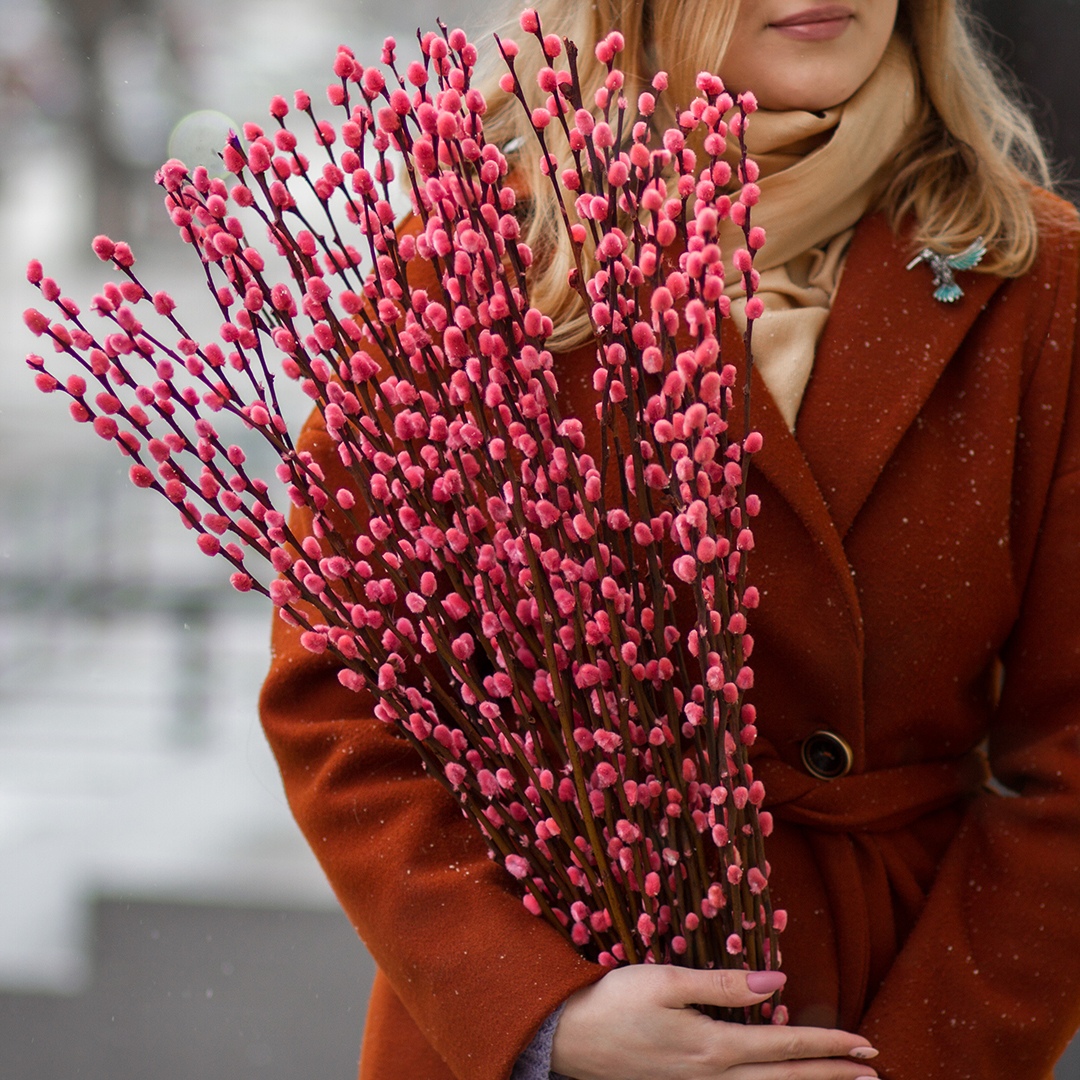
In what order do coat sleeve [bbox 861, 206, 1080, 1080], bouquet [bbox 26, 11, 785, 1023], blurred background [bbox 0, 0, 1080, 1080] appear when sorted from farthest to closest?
blurred background [bbox 0, 0, 1080, 1080] → coat sleeve [bbox 861, 206, 1080, 1080] → bouquet [bbox 26, 11, 785, 1023]

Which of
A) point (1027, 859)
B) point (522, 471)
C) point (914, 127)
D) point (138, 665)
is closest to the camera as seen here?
point (522, 471)

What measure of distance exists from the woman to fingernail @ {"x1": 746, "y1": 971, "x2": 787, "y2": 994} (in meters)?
0.11

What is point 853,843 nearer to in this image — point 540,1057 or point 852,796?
point 852,796

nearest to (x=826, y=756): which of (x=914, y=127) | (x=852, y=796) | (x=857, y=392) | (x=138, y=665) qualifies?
(x=852, y=796)

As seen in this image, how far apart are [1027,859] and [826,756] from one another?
0.51 feet

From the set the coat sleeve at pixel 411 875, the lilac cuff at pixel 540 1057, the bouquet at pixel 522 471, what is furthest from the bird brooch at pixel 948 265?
the lilac cuff at pixel 540 1057

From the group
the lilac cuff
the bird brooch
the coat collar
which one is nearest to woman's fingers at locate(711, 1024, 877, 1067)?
the lilac cuff

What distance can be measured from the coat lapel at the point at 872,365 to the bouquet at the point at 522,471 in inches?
7.1

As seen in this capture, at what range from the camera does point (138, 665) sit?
1632mm

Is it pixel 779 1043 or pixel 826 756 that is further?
pixel 826 756

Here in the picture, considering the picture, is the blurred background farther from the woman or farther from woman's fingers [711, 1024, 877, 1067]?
woman's fingers [711, 1024, 877, 1067]

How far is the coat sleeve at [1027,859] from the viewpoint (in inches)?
30.8

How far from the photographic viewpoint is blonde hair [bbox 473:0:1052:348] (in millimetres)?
801

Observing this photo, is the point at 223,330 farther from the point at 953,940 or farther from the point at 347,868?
the point at 953,940
